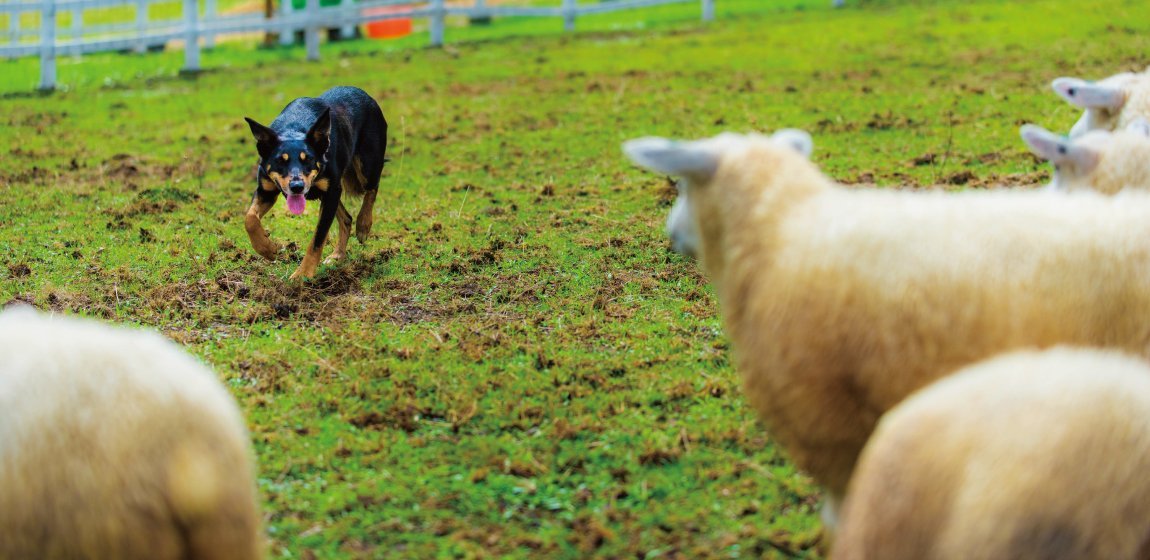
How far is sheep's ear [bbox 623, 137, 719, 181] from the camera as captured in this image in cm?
386

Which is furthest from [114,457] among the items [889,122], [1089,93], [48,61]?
[48,61]

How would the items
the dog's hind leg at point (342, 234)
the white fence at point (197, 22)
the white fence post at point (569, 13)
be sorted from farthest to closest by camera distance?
the white fence post at point (569, 13) < the white fence at point (197, 22) < the dog's hind leg at point (342, 234)

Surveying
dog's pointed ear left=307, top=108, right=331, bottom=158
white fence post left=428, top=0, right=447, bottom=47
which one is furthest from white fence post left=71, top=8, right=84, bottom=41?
dog's pointed ear left=307, top=108, right=331, bottom=158

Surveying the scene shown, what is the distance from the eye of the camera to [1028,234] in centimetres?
365

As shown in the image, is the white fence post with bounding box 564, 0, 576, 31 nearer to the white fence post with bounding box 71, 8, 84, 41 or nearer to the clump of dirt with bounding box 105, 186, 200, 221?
the white fence post with bounding box 71, 8, 84, 41

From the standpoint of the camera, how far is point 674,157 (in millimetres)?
3898

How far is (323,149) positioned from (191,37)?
10330 mm

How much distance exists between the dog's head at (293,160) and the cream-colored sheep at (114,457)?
363cm

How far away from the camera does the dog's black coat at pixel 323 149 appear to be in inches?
269

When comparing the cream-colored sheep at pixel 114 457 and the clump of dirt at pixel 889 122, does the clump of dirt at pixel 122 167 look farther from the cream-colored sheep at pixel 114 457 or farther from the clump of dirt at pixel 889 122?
the cream-colored sheep at pixel 114 457

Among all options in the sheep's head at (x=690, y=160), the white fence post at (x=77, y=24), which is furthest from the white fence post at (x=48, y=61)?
the sheep's head at (x=690, y=160)

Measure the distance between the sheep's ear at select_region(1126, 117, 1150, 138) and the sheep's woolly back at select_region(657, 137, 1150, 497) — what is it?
49.4 inches

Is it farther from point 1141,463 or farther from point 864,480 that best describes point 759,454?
point 1141,463

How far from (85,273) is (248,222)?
3.31 ft
